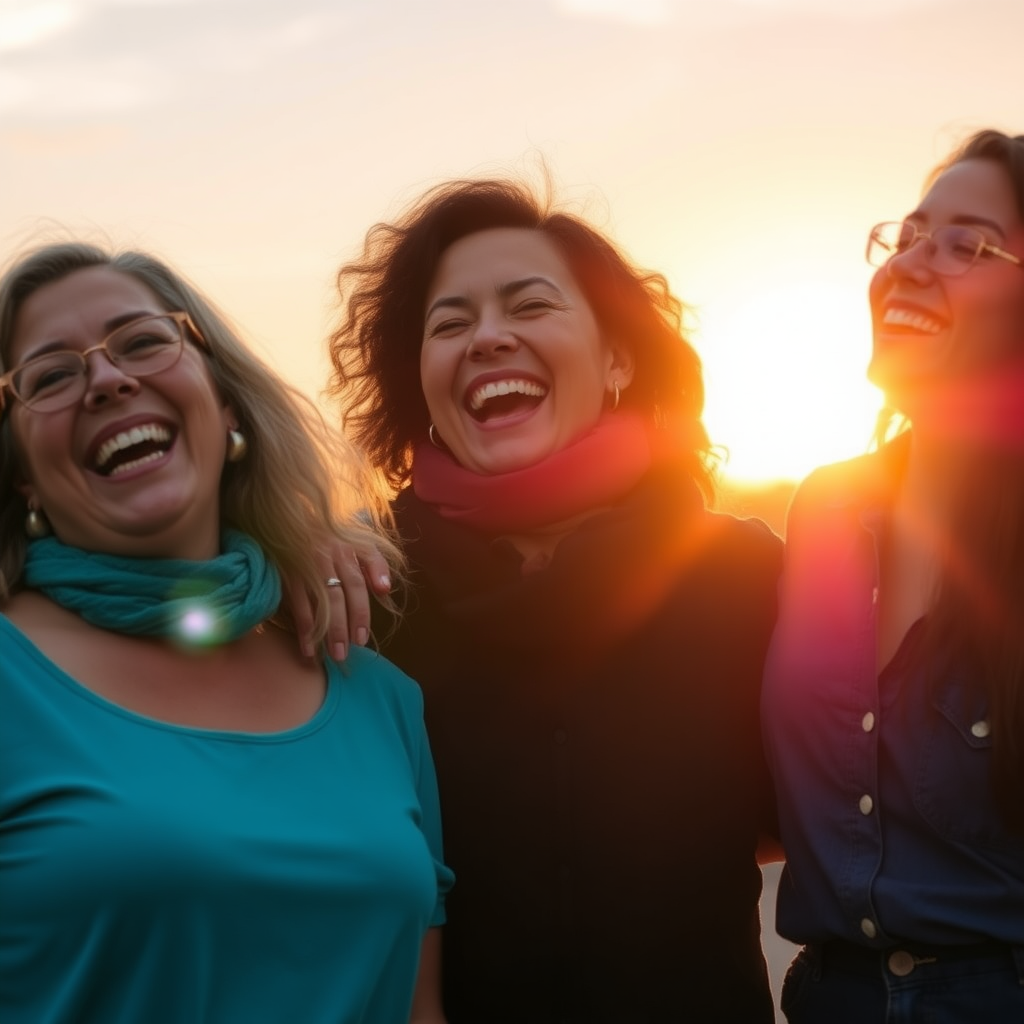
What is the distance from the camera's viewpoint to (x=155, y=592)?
2.58 meters

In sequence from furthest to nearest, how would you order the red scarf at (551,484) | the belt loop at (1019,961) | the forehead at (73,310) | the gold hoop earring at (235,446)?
the red scarf at (551,484), the gold hoop earring at (235,446), the forehead at (73,310), the belt loop at (1019,961)

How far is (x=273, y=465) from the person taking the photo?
2934 mm

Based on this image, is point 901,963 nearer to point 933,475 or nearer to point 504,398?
point 933,475

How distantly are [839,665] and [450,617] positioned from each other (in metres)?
0.95

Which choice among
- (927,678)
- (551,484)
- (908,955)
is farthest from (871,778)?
(551,484)

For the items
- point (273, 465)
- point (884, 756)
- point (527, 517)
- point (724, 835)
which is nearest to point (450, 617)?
point (527, 517)

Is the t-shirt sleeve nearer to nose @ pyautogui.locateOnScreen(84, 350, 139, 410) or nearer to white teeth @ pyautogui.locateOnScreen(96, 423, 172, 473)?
white teeth @ pyautogui.locateOnScreen(96, 423, 172, 473)

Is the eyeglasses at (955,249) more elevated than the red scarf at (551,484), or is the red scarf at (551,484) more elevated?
the eyeglasses at (955,249)

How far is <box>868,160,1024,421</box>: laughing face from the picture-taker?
2.74m

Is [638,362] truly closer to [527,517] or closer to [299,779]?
[527,517]

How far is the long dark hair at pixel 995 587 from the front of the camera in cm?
254

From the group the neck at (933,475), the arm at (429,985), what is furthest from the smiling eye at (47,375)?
the neck at (933,475)

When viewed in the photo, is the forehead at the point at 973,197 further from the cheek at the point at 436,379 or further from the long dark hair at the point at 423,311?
the cheek at the point at 436,379

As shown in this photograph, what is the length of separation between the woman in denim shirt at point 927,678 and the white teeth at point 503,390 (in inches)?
35.2
